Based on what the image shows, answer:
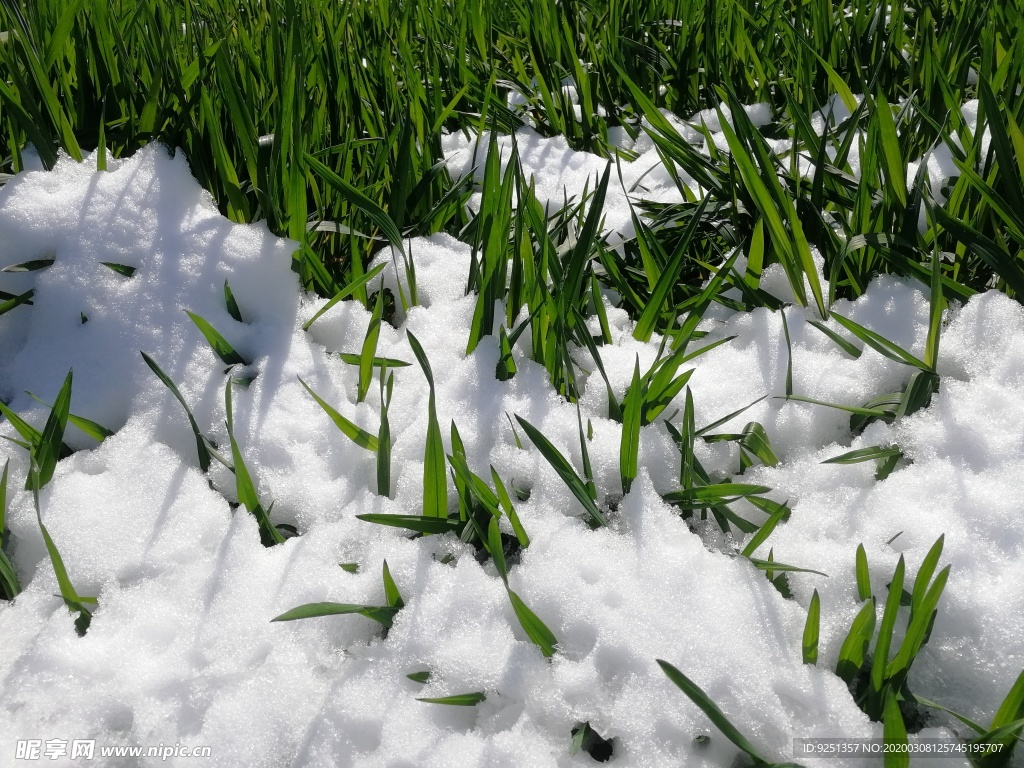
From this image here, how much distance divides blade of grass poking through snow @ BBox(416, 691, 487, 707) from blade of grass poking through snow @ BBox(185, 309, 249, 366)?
0.51 metres

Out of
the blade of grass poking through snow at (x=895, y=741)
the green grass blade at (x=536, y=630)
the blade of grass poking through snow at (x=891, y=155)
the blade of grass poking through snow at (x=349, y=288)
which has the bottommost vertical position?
the green grass blade at (x=536, y=630)

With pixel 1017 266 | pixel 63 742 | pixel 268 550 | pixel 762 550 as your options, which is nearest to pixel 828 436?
pixel 762 550

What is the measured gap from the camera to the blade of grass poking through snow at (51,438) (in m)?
0.77

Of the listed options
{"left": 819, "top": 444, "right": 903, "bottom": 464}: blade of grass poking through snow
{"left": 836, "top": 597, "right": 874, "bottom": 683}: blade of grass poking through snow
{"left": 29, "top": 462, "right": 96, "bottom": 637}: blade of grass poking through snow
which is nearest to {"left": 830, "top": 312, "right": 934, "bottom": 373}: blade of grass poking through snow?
{"left": 819, "top": 444, "right": 903, "bottom": 464}: blade of grass poking through snow

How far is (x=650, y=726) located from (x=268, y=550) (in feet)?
1.37

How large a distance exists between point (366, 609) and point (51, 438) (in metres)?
0.43

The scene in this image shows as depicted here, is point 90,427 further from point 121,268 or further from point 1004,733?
point 1004,733

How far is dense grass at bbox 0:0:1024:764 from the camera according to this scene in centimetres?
74

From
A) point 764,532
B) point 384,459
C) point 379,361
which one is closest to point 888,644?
point 764,532

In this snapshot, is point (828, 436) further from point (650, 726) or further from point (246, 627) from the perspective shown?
point (246, 627)

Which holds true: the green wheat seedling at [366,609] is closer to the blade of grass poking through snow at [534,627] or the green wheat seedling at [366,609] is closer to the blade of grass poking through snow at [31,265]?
the blade of grass poking through snow at [534,627]

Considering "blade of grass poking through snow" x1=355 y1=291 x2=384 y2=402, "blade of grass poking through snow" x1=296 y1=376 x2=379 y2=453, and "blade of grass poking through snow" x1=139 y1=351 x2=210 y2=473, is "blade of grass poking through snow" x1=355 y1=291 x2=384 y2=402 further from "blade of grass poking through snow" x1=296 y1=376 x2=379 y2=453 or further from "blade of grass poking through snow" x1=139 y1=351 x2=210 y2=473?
"blade of grass poking through snow" x1=139 y1=351 x2=210 y2=473

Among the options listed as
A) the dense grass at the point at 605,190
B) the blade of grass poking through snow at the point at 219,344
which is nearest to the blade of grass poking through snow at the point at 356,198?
the dense grass at the point at 605,190

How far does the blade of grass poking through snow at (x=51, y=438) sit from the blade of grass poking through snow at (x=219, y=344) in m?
0.15
